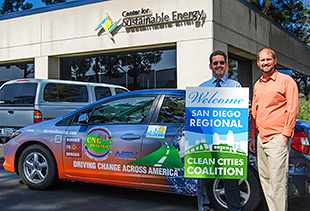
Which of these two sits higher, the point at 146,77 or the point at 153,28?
the point at 153,28

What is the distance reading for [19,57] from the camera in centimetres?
1839

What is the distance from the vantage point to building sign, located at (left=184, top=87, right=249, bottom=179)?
3547mm

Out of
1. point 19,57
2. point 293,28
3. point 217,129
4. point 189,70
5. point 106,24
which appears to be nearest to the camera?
point 217,129

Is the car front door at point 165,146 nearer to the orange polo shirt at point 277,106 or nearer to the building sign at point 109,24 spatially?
the orange polo shirt at point 277,106

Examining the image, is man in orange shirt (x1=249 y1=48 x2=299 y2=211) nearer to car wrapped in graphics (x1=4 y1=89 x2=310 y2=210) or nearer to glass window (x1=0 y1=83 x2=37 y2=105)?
car wrapped in graphics (x1=4 y1=89 x2=310 y2=210)

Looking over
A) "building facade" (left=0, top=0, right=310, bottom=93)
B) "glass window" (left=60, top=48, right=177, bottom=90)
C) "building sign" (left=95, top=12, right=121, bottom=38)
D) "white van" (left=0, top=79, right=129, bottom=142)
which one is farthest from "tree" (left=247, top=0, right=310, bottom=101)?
"white van" (left=0, top=79, right=129, bottom=142)

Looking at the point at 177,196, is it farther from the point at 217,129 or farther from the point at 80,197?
the point at 217,129

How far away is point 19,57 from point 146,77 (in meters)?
7.25

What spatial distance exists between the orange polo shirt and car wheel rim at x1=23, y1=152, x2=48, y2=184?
3.31m

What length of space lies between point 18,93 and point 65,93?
118cm

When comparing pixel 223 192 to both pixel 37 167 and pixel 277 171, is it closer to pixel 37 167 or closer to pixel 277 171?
pixel 277 171

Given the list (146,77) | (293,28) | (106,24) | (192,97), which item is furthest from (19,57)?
(293,28)

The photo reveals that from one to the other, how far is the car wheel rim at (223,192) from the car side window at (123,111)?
4.34 feet

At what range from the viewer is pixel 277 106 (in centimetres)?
347
